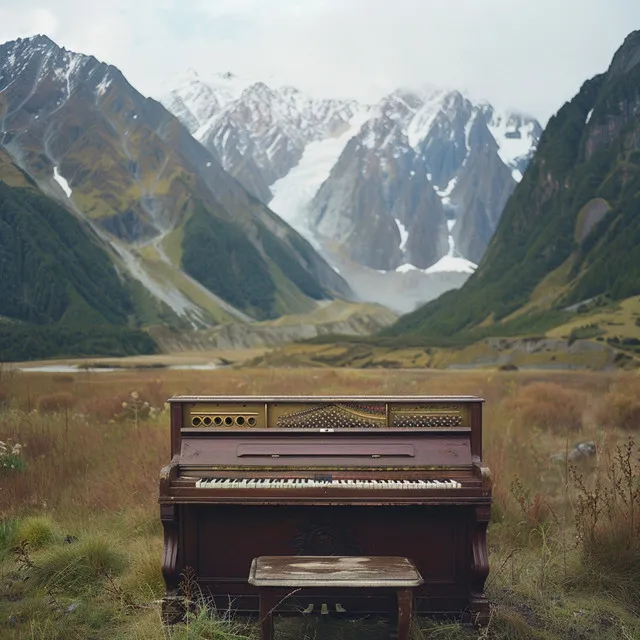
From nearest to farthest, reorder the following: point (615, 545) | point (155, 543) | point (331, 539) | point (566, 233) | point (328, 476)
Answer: point (328, 476)
point (331, 539)
point (615, 545)
point (155, 543)
point (566, 233)

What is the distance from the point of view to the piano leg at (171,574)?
16.4 feet

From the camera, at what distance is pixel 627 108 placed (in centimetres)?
7719

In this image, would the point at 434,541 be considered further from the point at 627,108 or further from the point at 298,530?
the point at 627,108

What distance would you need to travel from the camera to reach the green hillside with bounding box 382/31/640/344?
62.2 metres

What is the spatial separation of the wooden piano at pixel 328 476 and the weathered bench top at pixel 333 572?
54 centimetres

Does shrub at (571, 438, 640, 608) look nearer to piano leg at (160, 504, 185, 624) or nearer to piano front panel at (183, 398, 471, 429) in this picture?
piano front panel at (183, 398, 471, 429)

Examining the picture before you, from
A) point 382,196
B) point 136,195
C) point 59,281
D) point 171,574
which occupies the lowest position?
point 171,574

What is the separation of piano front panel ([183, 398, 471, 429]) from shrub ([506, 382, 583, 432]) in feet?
26.2

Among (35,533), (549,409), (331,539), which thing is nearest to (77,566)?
(35,533)

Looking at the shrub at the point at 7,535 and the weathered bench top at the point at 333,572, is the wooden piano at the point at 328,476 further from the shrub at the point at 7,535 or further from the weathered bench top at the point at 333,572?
the shrub at the point at 7,535

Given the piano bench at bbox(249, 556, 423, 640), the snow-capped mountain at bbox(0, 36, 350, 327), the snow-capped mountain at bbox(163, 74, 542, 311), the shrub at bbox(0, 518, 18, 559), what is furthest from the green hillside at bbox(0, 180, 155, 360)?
the snow-capped mountain at bbox(163, 74, 542, 311)

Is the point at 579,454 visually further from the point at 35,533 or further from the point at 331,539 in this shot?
the point at 35,533

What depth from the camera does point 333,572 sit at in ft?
14.2

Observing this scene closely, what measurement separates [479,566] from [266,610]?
154 centimetres
